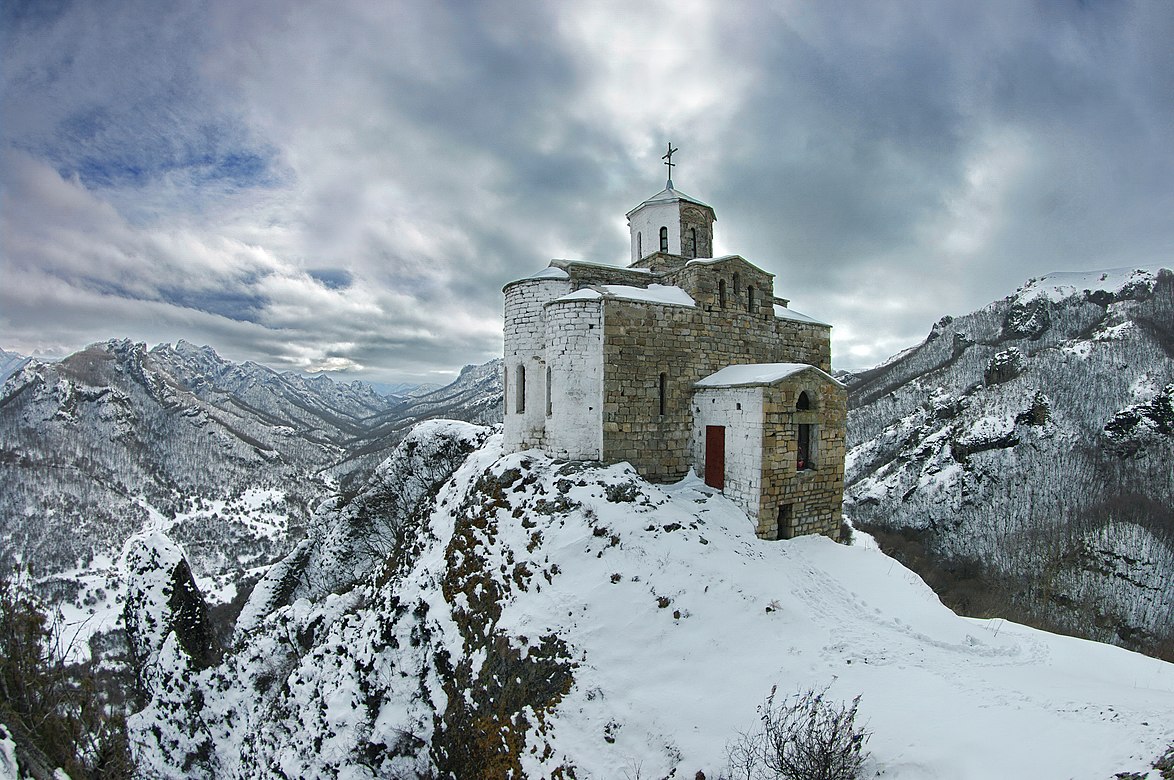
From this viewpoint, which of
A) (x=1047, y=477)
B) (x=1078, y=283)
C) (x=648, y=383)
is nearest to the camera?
(x=648, y=383)

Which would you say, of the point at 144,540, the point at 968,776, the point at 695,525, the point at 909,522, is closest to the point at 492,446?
the point at 695,525

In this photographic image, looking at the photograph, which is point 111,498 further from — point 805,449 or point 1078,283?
point 1078,283

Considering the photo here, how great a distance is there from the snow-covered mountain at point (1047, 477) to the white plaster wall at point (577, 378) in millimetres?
33483

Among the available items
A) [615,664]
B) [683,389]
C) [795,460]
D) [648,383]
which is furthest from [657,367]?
[615,664]

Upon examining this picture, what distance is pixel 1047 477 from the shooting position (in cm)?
6175

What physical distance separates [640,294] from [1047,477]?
73080 mm

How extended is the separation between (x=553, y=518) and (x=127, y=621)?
85.6ft

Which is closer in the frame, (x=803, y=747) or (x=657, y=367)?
(x=803, y=747)

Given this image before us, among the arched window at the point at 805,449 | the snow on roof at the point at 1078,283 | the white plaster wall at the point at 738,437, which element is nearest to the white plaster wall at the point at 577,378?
the white plaster wall at the point at 738,437

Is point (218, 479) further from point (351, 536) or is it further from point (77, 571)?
point (351, 536)

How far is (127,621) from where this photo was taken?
2484 centimetres

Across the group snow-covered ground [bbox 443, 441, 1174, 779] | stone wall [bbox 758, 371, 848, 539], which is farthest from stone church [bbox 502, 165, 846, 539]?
snow-covered ground [bbox 443, 441, 1174, 779]

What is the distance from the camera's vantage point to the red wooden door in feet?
51.8

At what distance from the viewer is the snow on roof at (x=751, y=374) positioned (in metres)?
14.8
